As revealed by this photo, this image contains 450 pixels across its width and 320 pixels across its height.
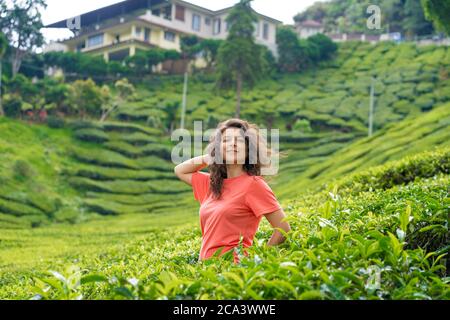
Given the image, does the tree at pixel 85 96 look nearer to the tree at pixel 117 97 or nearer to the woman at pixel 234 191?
the tree at pixel 117 97

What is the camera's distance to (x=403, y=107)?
122 ft

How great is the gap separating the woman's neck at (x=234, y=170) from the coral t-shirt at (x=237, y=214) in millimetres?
86

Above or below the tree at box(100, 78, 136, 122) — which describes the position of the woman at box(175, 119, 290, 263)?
below

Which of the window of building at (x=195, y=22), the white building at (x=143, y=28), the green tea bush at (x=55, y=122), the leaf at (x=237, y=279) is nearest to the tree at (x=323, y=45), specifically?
the white building at (x=143, y=28)

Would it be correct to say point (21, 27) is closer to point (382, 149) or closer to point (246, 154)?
point (382, 149)

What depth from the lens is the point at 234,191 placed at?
366cm

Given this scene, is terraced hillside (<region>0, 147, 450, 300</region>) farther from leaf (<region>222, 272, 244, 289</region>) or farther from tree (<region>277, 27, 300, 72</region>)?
tree (<region>277, 27, 300, 72</region>)

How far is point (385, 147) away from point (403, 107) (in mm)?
21148

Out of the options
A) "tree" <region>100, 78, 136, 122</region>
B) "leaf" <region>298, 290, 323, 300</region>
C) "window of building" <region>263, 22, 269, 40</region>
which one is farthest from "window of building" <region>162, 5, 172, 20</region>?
"leaf" <region>298, 290, 323, 300</region>

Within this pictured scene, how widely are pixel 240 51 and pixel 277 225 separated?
1139 inches

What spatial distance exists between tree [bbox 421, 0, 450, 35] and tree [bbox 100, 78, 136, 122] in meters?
19.7

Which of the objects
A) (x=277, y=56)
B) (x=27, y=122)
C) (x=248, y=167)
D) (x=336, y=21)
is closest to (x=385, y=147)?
(x=248, y=167)

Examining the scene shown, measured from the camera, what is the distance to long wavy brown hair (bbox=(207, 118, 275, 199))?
3.73 meters
